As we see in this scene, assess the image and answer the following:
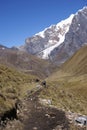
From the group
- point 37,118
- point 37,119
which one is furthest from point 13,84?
point 37,119

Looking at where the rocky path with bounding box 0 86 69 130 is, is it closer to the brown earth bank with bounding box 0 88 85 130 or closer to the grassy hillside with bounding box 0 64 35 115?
the brown earth bank with bounding box 0 88 85 130

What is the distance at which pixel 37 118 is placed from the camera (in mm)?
33938

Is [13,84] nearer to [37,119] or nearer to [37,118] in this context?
[37,118]

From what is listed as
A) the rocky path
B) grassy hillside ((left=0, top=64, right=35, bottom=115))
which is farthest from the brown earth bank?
grassy hillside ((left=0, top=64, right=35, bottom=115))

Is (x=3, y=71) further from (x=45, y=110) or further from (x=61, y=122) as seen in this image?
(x=61, y=122)

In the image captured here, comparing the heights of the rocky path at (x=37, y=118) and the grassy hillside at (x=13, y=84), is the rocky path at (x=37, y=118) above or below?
below

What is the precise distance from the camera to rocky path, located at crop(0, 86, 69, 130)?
3102cm

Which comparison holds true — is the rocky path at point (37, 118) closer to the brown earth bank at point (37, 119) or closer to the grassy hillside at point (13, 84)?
the brown earth bank at point (37, 119)

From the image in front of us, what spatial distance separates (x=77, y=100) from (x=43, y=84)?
212 inches

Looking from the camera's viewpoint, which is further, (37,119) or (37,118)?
(37,118)

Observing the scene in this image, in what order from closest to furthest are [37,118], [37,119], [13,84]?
1. [37,119]
2. [37,118]
3. [13,84]

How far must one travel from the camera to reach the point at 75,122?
3334 centimetres

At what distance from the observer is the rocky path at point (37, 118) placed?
102 feet

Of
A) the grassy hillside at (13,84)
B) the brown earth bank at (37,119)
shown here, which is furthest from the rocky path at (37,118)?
the grassy hillside at (13,84)
